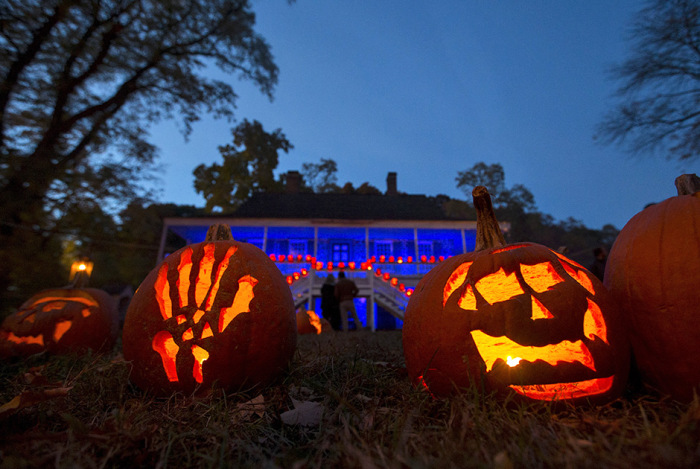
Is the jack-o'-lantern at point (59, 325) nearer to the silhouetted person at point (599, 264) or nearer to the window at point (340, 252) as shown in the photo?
the silhouetted person at point (599, 264)

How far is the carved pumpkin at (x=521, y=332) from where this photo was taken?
1370 mm

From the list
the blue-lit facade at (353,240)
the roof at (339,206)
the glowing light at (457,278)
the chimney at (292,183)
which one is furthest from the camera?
the chimney at (292,183)

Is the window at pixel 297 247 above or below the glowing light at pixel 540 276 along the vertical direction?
above

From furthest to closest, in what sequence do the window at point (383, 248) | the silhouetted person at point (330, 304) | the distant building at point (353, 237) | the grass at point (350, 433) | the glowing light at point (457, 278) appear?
the window at point (383, 248)
the distant building at point (353, 237)
the silhouetted person at point (330, 304)
the glowing light at point (457, 278)
the grass at point (350, 433)

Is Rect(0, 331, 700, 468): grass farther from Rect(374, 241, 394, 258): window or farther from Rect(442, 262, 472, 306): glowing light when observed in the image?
Rect(374, 241, 394, 258): window

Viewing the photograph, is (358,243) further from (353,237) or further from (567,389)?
(567,389)

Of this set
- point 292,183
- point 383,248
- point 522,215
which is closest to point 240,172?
point 292,183

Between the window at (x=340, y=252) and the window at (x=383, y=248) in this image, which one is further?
the window at (x=383, y=248)

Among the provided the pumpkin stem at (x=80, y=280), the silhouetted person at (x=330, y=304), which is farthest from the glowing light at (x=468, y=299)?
the silhouetted person at (x=330, y=304)

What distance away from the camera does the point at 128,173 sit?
7258 millimetres

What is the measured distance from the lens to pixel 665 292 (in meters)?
1.40

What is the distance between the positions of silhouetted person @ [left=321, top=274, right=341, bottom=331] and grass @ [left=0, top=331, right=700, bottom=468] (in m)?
7.14

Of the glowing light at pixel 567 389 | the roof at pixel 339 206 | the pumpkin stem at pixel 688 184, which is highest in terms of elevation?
the roof at pixel 339 206

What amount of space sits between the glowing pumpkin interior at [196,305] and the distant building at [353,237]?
32.0 ft
